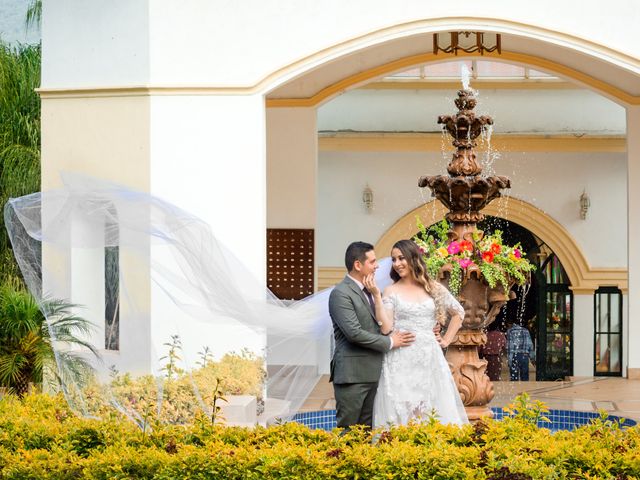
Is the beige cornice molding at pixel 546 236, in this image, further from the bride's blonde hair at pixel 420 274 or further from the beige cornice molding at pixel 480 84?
the bride's blonde hair at pixel 420 274

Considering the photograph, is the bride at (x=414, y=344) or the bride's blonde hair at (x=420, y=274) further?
the bride at (x=414, y=344)

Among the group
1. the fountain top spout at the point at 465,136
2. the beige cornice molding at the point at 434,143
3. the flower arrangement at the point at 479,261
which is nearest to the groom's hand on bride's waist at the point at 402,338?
the flower arrangement at the point at 479,261

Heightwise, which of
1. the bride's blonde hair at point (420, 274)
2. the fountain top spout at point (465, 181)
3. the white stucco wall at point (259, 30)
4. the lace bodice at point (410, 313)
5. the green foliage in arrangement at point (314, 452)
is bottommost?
the green foliage in arrangement at point (314, 452)

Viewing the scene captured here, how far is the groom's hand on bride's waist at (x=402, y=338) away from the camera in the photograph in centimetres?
784

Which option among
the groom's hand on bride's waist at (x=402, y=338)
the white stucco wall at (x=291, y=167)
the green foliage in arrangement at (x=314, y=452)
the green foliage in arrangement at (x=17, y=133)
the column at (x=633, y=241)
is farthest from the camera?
the green foliage in arrangement at (x=17, y=133)

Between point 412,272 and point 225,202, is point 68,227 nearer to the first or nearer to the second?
point 412,272

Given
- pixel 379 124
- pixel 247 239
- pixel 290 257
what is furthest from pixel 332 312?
pixel 379 124

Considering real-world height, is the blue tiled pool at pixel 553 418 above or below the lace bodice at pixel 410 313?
below

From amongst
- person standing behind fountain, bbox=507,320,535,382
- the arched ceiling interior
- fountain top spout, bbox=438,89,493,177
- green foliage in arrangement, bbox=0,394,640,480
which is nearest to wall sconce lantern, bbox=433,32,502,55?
the arched ceiling interior

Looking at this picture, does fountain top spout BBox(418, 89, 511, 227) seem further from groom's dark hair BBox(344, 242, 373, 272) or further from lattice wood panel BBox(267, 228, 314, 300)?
lattice wood panel BBox(267, 228, 314, 300)

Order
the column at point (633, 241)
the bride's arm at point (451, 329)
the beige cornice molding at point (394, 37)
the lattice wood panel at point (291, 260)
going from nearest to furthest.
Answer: the bride's arm at point (451, 329), the beige cornice molding at point (394, 37), the column at point (633, 241), the lattice wood panel at point (291, 260)

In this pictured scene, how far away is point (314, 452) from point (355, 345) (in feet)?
4.84

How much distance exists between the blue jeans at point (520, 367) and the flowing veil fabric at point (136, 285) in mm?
11330

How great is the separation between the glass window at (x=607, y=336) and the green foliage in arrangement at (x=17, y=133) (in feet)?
30.2
